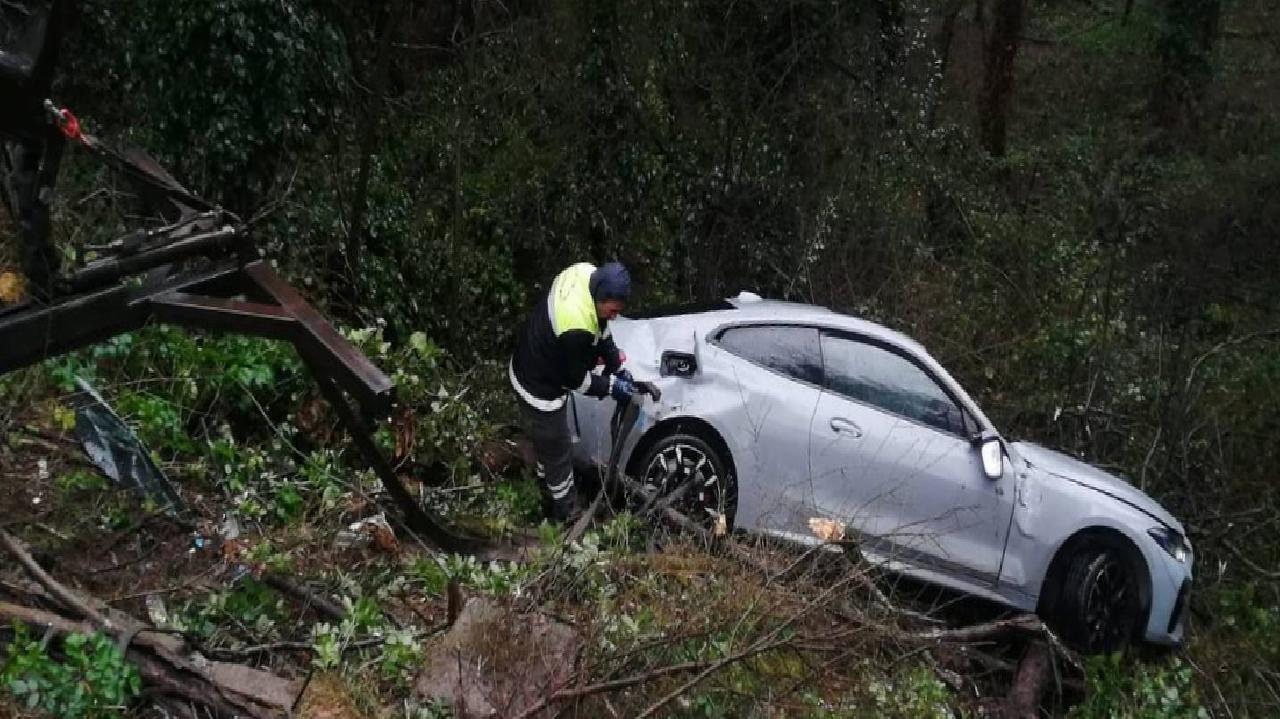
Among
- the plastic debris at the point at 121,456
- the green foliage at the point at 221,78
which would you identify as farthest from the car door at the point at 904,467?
the green foliage at the point at 221,78

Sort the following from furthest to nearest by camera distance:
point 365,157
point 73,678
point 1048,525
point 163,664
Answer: point 365,157
point 1048,525
point 163,664
point 73,678

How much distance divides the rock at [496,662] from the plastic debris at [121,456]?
176cm

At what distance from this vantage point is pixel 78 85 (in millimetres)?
8898

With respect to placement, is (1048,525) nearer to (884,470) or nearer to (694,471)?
(884,470)

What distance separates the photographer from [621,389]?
6.34 meters

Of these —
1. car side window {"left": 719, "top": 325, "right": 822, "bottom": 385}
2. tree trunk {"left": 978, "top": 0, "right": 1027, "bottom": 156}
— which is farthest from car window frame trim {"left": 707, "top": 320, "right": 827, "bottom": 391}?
tree trunk {"left": 978, "top": 0, "right": 1027, "bottom": 156}

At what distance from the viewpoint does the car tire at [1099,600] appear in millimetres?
6750

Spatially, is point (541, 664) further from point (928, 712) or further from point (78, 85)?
point (78, 85)

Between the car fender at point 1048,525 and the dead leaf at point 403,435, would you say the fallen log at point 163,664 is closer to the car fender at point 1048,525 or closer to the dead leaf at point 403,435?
the dead leaf at point 403,435

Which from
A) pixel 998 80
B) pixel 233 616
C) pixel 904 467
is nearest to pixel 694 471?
pixel 904 467

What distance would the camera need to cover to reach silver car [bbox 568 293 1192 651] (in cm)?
660

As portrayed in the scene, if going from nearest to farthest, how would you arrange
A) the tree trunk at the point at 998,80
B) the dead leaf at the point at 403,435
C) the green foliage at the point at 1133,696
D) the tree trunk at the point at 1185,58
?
1. the green foliage at the point at 1133,696
2. the dead leaf at the point at 403,435
3. the tree trunk at the point at 998,80
4. the tree trunk at the point at 1185,58

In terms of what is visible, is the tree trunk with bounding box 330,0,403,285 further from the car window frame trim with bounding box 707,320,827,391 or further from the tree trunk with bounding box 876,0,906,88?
the tree trunk with bounding box 876,0,906,88

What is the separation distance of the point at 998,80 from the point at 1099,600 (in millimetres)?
13064
